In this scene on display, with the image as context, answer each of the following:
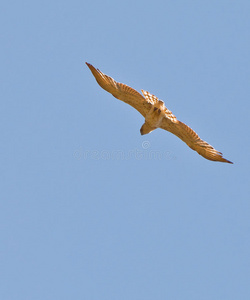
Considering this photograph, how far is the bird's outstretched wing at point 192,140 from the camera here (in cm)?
2269

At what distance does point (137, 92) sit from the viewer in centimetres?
2188

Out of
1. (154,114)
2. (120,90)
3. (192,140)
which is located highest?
(192,140)

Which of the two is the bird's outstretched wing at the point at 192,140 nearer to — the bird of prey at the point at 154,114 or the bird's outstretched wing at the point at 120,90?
the bird of prey at the point at 154,114

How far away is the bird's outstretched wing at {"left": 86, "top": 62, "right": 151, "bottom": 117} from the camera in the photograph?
21719mm

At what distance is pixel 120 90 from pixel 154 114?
153cm

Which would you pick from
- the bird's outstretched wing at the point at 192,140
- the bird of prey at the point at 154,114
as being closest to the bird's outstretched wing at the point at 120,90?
the bird of prey at the point at 154,114

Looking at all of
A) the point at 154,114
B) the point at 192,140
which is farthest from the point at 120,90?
the point at 192,140

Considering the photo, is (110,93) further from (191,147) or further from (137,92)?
(191,147)

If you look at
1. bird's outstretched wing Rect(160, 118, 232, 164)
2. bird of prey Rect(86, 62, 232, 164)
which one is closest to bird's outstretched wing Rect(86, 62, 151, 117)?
bird of prey Rect(86, 62, 232, 164)

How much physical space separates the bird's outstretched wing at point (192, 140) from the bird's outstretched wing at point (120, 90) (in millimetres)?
1136

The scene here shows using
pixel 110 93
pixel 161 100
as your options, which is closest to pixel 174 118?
pixel 161 100

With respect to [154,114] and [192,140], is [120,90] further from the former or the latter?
[192,140]

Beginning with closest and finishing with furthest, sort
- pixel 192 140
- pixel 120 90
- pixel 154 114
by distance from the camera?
pixel 120 90, pixel 154 114, pixel 192 140

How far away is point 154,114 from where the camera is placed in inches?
880
